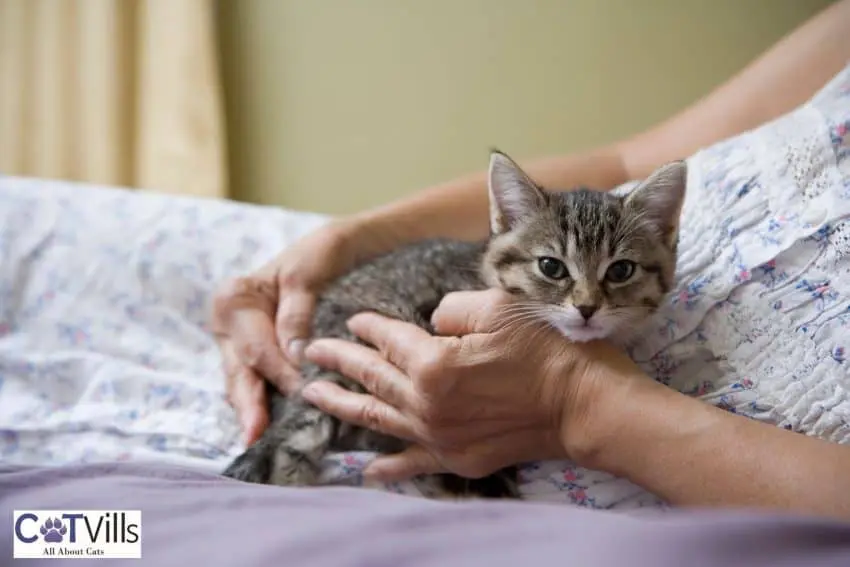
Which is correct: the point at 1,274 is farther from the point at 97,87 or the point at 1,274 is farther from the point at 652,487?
the point at 652,487

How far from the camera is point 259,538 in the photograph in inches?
20.4

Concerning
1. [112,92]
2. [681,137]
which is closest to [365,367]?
[681,137]

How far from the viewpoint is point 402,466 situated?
0.95 m

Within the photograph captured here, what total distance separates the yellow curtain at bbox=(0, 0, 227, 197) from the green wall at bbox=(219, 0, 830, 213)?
0.16 m

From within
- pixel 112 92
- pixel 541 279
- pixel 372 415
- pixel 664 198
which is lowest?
pixel 372 415

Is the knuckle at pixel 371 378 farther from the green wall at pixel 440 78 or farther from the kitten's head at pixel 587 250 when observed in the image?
the green wall at pixel 440 78

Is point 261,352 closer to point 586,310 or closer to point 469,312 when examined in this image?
point 469,312

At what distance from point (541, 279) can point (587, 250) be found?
0.08 metres

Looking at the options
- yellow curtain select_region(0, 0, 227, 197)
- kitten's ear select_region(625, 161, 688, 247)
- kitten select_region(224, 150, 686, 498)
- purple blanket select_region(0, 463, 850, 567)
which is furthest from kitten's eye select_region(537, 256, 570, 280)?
yellow curtain select_region(0, 0, 227, 197)

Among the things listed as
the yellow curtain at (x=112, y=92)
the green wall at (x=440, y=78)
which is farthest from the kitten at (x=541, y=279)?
the yellow curtain at (x=112, y=92)

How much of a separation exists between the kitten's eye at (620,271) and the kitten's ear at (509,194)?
0.15 meters

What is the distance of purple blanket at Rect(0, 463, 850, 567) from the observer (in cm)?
44

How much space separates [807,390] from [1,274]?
1.30 metres

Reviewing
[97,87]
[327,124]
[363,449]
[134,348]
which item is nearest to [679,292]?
[363,449]
